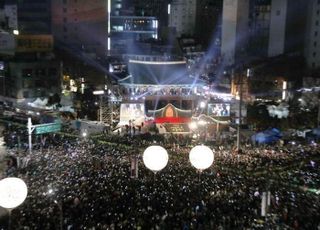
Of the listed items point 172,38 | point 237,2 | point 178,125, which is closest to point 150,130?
point 178,125

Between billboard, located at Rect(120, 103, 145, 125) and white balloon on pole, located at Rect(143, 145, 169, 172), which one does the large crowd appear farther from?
billboard, located at Rect(120, 103, 145, 125)

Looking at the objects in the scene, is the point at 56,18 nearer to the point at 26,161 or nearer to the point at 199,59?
the point at 199,59

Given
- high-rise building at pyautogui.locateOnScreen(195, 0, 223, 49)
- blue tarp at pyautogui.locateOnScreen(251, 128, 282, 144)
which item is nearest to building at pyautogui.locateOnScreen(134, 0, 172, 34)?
high-rise building at pyautogui.locateOnScreen(195, 0, 223, 49)

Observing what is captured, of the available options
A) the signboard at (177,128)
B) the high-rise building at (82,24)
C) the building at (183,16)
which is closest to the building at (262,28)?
the high-rise building at (82,24)

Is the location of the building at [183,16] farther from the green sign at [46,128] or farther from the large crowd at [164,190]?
the large crowd at [164,190]

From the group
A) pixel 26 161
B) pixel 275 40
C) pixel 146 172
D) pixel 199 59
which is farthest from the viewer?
pixel 199 59

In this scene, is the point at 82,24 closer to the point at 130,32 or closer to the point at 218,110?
the point at 130,32

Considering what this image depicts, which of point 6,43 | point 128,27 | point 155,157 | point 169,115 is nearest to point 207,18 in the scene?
point 128,27

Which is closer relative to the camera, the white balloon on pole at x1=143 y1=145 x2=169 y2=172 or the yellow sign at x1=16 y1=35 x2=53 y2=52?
the white balloon on pole at x1=143 y1=145 x2=169 y2=172
